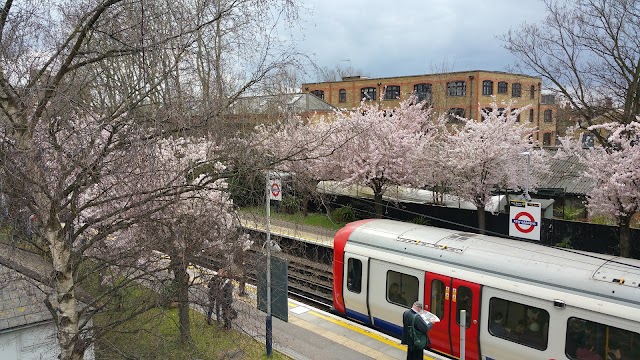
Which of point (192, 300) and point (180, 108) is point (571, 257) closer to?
point (192, 300)

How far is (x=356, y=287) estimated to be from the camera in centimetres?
1220

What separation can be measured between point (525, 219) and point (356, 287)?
5996 mm

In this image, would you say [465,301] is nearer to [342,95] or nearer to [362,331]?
[362,331]

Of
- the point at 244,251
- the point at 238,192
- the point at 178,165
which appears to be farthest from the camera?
the point at 244,251

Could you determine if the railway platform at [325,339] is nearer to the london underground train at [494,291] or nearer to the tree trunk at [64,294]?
the london underground train at [494,291]

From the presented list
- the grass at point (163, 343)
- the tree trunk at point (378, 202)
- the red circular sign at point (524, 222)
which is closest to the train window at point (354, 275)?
the grass at point (163, 343)

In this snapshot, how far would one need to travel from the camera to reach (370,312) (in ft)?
39.1

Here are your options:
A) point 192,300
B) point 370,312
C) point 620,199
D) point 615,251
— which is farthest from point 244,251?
point 615,251

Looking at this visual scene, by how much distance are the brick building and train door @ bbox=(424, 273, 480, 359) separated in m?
30.0

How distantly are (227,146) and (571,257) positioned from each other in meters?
7.31

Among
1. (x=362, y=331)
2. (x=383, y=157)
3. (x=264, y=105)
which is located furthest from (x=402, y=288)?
(x=383, y=157)

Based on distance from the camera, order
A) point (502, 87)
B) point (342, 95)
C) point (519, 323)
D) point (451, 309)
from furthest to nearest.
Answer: point (342, 95) < point (502, 87) < point (451, 309) < point (519, 323)

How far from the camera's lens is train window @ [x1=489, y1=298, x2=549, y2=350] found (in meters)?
8.70

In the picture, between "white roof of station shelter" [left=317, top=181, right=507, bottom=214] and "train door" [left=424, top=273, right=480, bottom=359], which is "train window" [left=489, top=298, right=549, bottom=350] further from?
"white roof of station shelter" [left=317, top=181, right=507, bottom=214]
